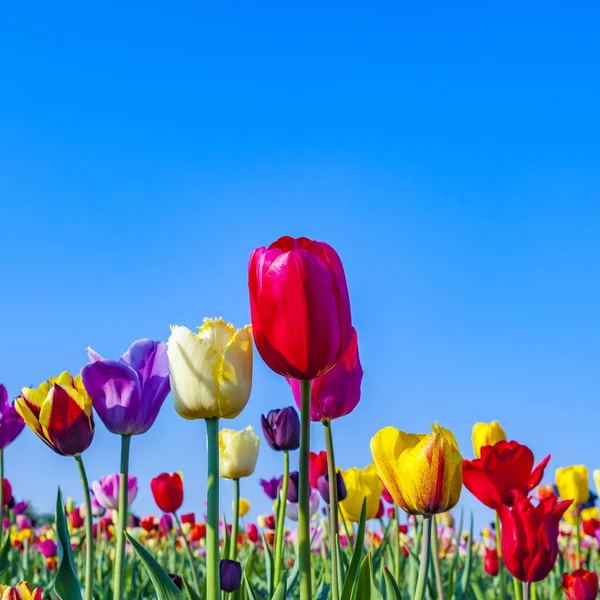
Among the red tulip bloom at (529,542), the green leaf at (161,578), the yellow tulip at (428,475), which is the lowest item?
the green leaf at (161,578)

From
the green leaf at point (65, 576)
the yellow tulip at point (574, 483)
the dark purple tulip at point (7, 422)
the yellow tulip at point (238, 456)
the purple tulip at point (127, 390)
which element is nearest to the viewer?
the green leaf at point (65, 576)

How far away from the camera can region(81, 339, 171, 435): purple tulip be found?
1.82 metres

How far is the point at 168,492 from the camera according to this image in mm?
3588

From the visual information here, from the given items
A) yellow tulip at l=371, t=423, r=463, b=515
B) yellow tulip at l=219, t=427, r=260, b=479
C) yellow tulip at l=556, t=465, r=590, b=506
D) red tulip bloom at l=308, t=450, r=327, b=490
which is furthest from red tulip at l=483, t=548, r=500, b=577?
yellow tulip at l=371, t=423, r=463, b=515

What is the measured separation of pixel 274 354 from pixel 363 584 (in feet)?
1.61

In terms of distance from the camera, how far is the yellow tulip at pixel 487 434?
2.68 m

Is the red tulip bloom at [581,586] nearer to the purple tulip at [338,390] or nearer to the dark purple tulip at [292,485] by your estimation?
the dark purple tulip at [292,485]

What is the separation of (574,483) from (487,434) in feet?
6.35

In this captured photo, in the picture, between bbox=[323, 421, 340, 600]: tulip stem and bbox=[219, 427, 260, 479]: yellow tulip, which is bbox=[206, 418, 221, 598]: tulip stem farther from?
bbox=[219, 427, 260, 479]: yellow tulip

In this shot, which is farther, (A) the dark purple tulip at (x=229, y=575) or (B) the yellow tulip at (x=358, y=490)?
(B) the yellow tulip at (x=358, y=490)

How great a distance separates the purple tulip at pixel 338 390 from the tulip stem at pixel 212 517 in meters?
0.48

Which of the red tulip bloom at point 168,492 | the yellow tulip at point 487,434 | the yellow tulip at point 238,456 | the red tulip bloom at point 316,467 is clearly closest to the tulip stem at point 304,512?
the yellow tulip at point 487,434

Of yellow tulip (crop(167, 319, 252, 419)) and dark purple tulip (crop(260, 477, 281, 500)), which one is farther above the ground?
dark purple tulip (crop(260, 477, 281, 500))

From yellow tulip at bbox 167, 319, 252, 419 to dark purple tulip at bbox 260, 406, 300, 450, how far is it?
111 centimetres
